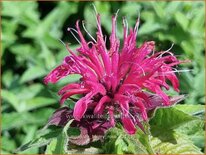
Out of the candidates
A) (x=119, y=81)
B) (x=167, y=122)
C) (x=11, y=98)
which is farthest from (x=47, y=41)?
(x=167, y=122)

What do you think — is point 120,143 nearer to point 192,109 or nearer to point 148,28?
point 192,109

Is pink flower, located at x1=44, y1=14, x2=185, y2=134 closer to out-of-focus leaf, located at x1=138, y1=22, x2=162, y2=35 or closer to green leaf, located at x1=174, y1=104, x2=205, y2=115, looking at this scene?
green leaf, located at x1=174, y1=104, x2=205, y2=115

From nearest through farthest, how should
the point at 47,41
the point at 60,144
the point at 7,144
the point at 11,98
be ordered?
the point at 60,144
the point at 7,144
the point at 11,98
the point at 47,41

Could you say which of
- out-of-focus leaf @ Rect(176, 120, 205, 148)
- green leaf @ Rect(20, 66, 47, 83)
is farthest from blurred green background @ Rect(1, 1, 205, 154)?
out-of-focus leaf @ Rect(176, 120, 205, 148)

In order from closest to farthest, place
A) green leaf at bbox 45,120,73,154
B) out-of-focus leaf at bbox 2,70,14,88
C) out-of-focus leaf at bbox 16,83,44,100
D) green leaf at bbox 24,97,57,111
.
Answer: green leaf at bbox 45,120,73,154 → green leaf at bbox 24,97,57,111 → out-of-focus leaf at bbox 16,83,44,100 → out-of-focus leaf at bbox 2,70,14,88

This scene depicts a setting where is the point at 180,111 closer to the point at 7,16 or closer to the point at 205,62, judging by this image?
the point at 205,62

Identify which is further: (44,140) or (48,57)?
(48,57)

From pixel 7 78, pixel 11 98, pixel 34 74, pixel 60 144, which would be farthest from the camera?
pixel 7 78

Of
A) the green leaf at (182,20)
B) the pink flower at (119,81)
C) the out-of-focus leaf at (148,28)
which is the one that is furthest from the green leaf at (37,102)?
the pink flower at (119,81)
